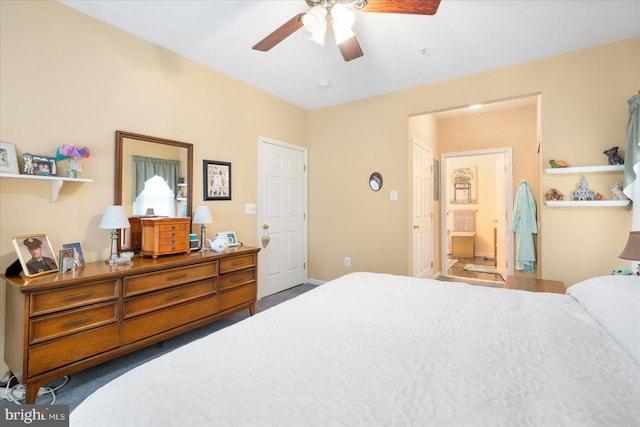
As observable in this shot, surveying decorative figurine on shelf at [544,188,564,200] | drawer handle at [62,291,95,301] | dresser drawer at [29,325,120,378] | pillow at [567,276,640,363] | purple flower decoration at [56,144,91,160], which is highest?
purple flower decoration at [56,144,91,160]

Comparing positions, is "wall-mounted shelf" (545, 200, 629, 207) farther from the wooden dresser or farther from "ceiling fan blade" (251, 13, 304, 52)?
the wooden dresser

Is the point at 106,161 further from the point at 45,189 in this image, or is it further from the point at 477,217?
the point at 477,217

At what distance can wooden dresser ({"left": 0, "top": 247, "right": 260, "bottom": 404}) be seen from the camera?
168 cm

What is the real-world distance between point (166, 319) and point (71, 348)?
1.92ft

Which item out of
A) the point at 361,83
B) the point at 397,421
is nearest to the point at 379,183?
the point at 361,83

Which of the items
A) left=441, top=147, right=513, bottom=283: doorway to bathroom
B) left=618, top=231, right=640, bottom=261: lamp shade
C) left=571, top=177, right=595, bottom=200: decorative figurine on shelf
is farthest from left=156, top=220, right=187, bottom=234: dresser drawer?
left=441, top=147, right=513, bottom=283: doorway to bathroom

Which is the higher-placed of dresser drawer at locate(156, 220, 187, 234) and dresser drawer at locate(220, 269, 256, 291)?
dresser drawer at locate(156, 220, 187, 234)

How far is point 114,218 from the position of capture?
2.22 meters

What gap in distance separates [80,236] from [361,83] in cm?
315

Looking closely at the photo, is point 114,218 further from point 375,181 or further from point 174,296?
point 375,181

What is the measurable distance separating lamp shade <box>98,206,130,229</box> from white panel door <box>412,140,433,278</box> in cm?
312

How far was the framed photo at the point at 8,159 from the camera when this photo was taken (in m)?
1.87

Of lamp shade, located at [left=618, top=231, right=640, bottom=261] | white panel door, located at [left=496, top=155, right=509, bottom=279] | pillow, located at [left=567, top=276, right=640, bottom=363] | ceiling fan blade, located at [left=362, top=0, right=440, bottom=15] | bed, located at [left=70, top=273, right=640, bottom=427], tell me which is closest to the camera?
bed, located at [left=70, top=273, right=640, bottom=427]

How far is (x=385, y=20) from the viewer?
2334 mm
